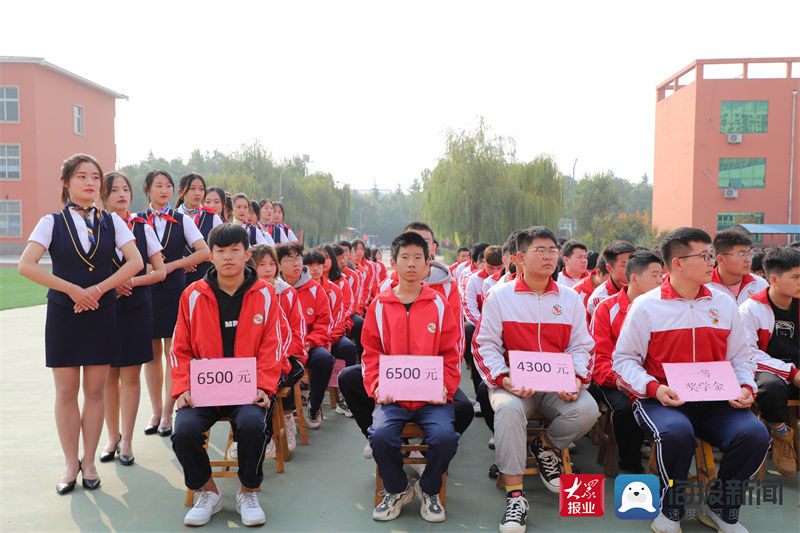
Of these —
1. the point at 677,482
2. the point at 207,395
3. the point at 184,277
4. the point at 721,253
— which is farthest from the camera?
the point at 184,277

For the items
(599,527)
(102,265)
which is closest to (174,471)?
(102,265)

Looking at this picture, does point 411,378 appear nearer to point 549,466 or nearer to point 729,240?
→ point 549,466

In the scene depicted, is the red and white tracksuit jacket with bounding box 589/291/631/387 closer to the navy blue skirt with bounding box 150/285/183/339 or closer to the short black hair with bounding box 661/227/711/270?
the short black hair with bounding box 661/227/711/270

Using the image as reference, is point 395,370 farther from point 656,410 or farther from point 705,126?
point 705,126

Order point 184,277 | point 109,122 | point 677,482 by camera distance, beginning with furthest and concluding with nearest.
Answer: point 109,122 < point 184,277 < point 677,482

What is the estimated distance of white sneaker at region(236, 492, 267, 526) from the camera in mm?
2961

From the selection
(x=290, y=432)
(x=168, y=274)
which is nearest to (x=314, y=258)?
(x=168, y=274)

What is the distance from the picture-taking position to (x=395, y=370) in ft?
10.5

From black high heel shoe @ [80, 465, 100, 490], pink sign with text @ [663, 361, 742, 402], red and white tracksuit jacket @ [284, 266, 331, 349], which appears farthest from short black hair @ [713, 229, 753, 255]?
black high heel shoe @ [80, 465, 100, 490]

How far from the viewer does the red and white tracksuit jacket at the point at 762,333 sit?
11.6 feet

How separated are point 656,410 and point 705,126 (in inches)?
1091

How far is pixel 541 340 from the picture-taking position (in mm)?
3473

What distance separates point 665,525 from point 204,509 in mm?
2435

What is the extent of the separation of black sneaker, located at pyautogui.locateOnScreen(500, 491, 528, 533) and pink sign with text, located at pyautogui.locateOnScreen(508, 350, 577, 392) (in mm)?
608
